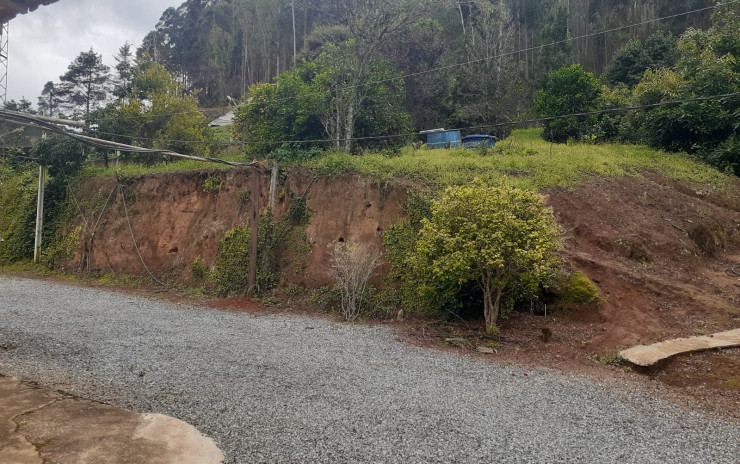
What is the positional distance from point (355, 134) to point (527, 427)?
15.7 meters

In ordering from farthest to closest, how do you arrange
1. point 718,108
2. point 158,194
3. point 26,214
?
point 26,214
point 158,194
point 718,108

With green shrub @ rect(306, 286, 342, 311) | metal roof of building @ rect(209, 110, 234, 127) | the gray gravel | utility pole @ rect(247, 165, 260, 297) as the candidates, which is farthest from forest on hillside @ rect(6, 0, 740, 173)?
metal roof of building @ rect(209, 110, 234, 127)

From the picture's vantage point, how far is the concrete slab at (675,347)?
806 centimetres

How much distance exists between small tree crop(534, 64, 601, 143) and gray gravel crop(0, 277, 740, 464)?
13989mm

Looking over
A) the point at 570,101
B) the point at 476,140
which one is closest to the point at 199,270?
the point at 476,140

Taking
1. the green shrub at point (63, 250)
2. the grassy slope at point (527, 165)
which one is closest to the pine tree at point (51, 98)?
the green shrub at point (63, 250)

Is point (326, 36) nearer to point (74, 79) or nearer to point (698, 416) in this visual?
point (74, 79)

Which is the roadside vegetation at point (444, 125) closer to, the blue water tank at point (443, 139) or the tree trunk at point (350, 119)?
the tree trunk at point (350, 119)

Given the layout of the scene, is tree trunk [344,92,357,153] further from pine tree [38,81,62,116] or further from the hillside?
pine tree [38,81,62,116]

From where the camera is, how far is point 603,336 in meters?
9.54

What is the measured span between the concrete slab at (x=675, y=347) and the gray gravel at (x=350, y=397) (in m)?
1.03

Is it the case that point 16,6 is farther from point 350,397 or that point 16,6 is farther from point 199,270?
point 199,270

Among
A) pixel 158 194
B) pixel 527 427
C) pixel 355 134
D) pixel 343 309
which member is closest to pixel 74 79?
pixel 158 194

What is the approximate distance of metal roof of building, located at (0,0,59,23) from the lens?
340cm
